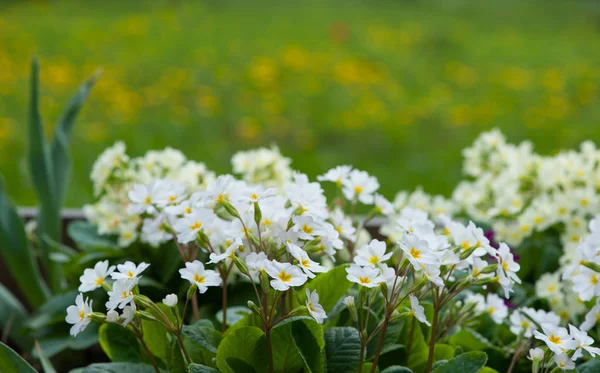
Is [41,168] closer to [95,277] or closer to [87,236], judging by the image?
[87,236]

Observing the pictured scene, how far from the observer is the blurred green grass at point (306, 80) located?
4.00 meters

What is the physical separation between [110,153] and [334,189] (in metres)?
1.58

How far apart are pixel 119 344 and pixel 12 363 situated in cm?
Result: 23

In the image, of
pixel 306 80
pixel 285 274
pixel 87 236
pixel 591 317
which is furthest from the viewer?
pixel 306 80

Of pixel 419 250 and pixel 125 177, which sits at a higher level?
pixel 419 250

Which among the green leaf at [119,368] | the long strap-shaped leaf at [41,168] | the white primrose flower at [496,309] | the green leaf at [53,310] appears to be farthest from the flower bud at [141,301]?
the long strap-shaped leaf at [41,168]

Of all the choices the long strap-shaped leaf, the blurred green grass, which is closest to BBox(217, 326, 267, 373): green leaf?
the long strap-shaped leaf

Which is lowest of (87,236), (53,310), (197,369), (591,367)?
(53,310)

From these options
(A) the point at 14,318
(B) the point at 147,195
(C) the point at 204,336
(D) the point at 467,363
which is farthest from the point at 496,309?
(A) the point at 14,318

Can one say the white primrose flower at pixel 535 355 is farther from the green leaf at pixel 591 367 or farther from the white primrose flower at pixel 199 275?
the white primrose flower at pixel 199 275

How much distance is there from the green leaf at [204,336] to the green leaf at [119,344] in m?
0.18

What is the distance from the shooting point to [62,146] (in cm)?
194

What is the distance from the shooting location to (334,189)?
126 inches

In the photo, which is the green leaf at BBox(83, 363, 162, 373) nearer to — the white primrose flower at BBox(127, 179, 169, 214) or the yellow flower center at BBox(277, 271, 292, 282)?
the white primrose flower at BBox(127, 179, 169, 214)
